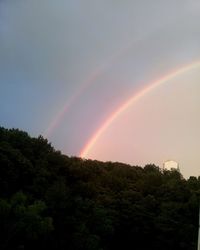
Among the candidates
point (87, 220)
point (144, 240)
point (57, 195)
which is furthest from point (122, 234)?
point (57, 195)

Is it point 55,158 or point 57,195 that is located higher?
point 55,158

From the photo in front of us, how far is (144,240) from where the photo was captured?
47.3 m

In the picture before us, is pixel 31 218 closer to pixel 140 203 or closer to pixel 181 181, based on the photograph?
pixel 140 203

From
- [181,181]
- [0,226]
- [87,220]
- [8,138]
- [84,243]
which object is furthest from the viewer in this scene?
[181,181]

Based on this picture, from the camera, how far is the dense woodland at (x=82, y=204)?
36.0 metres

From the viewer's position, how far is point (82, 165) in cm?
5103

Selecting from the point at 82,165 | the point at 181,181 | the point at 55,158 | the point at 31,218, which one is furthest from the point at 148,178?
the point at 31,218

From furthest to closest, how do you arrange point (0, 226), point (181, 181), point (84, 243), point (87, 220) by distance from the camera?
point (181, 181), point (87, 220), point (84, 243), point (0, 226)

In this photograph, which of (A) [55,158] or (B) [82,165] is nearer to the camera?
(A) [55,158]

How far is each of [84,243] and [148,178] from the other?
16.2 m

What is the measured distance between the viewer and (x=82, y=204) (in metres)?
43.3

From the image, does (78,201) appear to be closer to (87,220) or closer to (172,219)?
(87,220)

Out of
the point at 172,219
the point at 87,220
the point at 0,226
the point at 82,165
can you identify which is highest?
the point at 82,165

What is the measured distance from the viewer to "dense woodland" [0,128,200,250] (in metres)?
36.0
